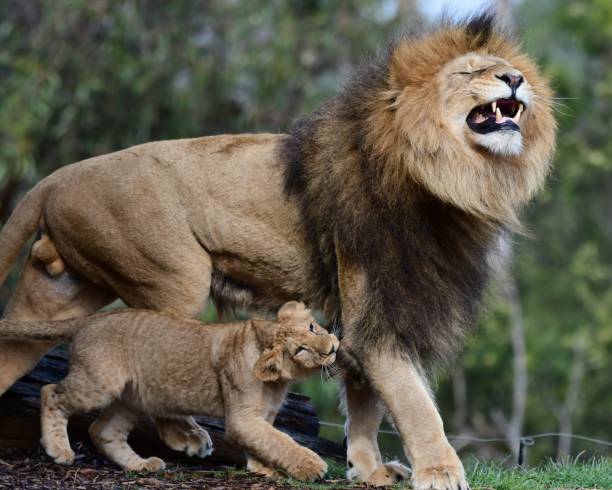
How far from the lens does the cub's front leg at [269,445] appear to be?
4562mm

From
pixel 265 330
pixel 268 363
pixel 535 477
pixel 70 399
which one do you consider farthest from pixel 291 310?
pixel 535 477

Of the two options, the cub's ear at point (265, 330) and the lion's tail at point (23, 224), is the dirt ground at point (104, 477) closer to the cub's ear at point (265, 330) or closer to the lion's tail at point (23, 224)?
the cub's ear at point (265, 330)

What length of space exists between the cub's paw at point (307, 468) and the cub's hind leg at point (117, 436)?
0.69m

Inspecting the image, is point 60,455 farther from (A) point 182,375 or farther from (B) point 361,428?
(B) point 361,428

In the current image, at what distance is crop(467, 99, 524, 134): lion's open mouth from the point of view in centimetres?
468

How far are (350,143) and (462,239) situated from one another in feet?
1.94

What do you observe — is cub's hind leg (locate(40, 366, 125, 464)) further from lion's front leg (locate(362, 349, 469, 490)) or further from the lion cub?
lion's front leg (locate(362, 349, 469, 490))

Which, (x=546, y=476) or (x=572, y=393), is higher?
(x=546, y=476)

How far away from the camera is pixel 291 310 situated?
4652 millimetres

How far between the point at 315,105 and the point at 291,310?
375cm

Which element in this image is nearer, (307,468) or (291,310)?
(307,468)

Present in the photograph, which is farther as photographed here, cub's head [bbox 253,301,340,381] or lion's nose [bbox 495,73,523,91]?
lion's nose [bbox 495,73,523,91]

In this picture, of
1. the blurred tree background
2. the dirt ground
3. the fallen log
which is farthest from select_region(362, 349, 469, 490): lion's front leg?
the fallen log

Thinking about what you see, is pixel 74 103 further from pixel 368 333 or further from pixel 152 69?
pixel 368 333
